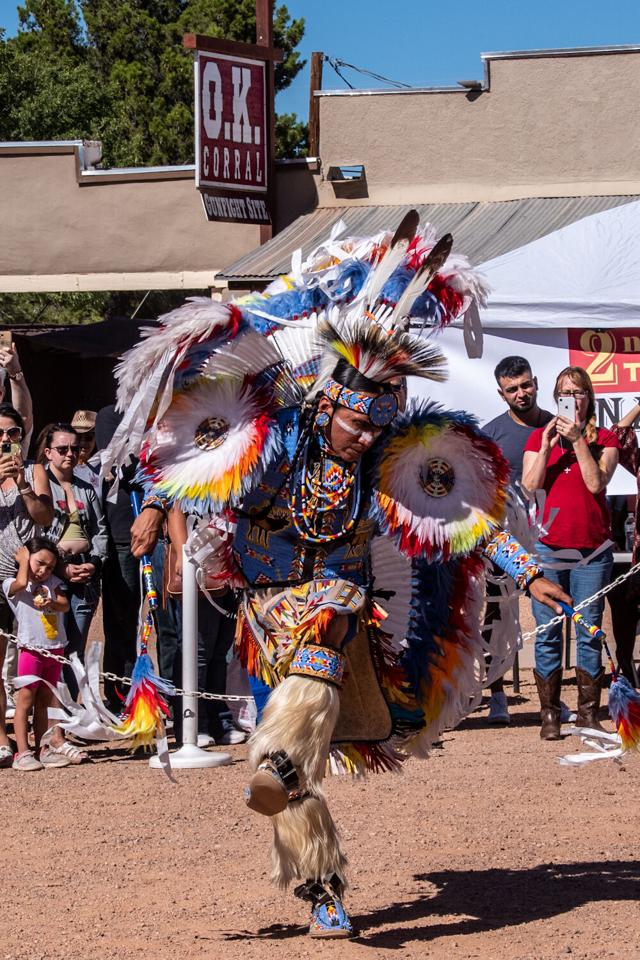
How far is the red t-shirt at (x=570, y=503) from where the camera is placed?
7828 mm

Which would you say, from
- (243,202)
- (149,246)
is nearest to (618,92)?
(243,202)

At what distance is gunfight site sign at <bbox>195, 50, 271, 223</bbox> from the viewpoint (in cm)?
1755

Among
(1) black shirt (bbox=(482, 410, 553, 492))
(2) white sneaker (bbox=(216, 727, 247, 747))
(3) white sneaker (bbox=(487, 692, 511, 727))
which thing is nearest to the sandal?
(2) white sneaker (bbox=(216, 727, 247, 747))

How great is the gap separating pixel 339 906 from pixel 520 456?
4.12 meters

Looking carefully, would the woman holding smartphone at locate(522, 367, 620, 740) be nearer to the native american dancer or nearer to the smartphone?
the smartphone

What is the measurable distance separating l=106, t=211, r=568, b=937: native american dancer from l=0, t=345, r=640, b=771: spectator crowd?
2362mm

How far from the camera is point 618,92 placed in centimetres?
1788

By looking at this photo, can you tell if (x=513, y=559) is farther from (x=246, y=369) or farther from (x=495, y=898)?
(x=495, y=898)

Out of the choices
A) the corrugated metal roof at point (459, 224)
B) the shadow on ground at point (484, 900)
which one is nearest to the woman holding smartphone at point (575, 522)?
the shadow on ground at point (484, 900)

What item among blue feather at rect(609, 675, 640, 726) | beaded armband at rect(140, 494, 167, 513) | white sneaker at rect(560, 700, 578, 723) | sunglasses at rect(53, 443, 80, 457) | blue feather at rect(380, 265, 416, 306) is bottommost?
white sneaker at rect(560, 700, 578, 723)

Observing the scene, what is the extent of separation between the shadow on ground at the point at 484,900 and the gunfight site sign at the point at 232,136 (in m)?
13.4

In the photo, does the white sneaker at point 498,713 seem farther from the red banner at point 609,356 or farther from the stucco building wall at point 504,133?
the stucco building wall at point 504,133

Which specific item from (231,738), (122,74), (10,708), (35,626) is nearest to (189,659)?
(231,738)

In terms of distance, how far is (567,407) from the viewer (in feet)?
24.7
